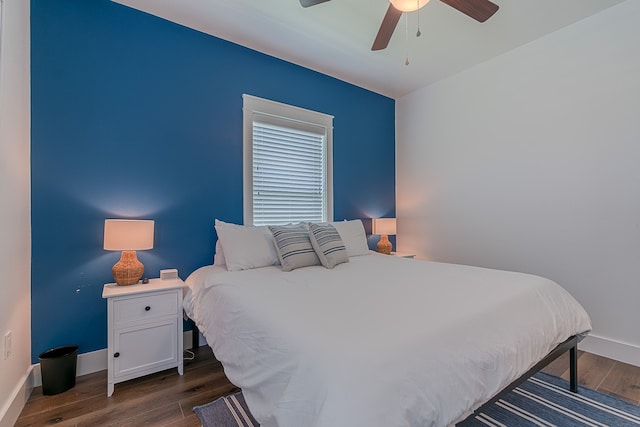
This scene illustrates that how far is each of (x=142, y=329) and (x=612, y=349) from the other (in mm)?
3732

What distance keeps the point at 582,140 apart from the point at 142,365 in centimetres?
404

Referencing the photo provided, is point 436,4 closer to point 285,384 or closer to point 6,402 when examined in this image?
point 285,384

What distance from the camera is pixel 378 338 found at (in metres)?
1.10

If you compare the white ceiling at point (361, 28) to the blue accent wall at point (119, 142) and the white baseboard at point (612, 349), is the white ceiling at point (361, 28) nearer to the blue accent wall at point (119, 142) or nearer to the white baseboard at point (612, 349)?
the blue accent wall at point (119, 142)

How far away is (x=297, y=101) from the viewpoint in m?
3.34

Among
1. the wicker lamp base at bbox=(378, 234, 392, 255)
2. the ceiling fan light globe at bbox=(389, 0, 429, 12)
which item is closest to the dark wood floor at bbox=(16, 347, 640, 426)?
the wicker lamp base at bbox=(378, 234, 392, 255)

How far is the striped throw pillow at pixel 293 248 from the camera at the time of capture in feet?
7.89

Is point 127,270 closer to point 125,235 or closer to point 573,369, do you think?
point 125,235

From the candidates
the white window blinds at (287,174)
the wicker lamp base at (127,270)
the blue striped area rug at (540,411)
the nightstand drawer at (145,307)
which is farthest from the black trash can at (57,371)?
the white window blinds at (287,174)

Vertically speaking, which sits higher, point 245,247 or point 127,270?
point 245,247

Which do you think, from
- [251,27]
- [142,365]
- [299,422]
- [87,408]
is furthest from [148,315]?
[251,27]

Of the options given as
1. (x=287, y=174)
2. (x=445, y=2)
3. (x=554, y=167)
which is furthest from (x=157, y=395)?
(x=554, y=167)

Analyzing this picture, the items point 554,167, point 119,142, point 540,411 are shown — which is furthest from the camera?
point 554,167

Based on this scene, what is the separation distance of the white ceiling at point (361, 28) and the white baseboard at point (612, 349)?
283 cm
